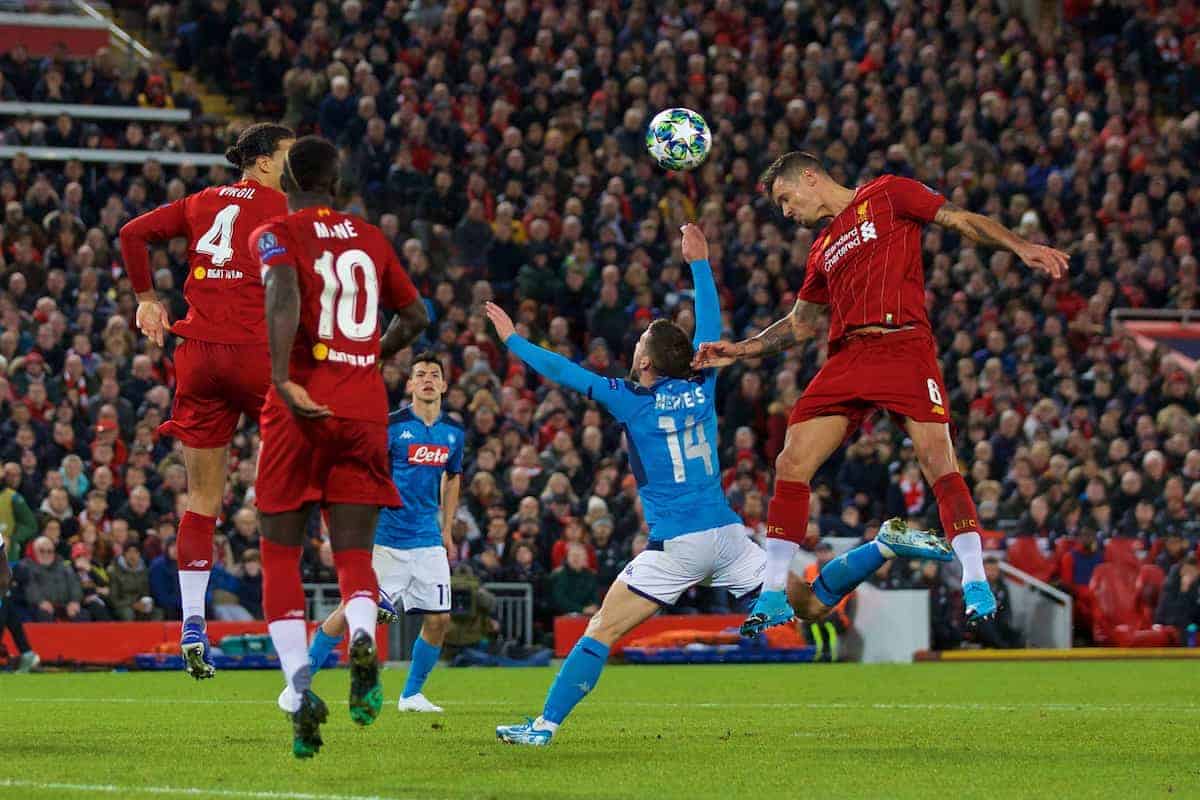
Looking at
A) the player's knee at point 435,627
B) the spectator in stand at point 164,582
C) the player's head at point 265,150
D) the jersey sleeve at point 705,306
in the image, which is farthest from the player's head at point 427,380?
the spectator in stand at point 164,582

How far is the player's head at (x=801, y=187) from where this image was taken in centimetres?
1098

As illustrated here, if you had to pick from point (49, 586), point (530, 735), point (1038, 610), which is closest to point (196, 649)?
point (530, 735)

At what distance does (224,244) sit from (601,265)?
15.8 m

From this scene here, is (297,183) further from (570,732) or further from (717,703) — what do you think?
(717,703)

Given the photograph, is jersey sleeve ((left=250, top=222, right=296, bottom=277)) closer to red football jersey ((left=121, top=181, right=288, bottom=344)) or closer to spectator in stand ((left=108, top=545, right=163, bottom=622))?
red football jersey ((left=121, top=181, right=288, bottom=344))

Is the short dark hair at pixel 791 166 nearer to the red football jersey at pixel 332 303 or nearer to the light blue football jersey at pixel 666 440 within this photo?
the light blue football jersey at pixel 666 440

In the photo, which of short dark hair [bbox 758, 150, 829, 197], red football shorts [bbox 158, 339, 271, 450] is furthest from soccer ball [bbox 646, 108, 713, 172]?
red football shorts [bbox 158, 339, 271, 450]

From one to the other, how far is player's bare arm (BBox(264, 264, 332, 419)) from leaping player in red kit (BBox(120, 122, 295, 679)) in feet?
8.88

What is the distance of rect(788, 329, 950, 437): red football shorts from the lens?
35.0 feet

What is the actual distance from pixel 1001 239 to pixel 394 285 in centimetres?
331

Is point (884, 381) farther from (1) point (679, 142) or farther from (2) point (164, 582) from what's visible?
(2) point (164, 582)

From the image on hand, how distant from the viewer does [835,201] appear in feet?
36.1

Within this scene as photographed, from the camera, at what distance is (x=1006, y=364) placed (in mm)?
26922

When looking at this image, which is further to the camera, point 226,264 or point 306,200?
point 226,264
